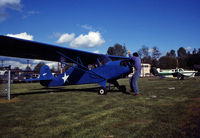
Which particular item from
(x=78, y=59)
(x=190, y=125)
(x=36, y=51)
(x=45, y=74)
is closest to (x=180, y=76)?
(x=78, y=59)

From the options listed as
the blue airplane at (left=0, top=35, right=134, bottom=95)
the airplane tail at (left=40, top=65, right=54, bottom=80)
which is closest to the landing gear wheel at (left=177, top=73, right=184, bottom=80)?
the blue airplane at (left=0, top=35, right=134, bottom=95)

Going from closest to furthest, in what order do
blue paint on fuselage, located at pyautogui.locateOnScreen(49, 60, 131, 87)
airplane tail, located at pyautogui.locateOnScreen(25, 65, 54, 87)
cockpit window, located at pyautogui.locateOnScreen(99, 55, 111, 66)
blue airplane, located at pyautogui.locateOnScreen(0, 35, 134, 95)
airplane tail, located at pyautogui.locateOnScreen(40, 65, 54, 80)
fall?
blue airplane, located at pyautogui.locateOnScreen(0, 35, 134, 95) → blue paint on fuselage, located at pyautogui.locateOnScreen(49, 60, 131, 87) → cockpit window, located at pyautogui.locateOnScreen(99, 55, 111, 66) → airplane tail, located at pyautogui.locateOnScreen(25, 65, 54, 87) → airplane tail, located at pyautogui.locateOnScreen(40, 65, 54, 80)

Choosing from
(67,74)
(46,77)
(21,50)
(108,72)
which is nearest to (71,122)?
(108,72)

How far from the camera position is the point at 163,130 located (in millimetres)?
2635

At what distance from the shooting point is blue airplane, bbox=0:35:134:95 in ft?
26.2

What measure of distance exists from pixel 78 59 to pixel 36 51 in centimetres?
277

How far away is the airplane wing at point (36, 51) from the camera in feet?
24.4

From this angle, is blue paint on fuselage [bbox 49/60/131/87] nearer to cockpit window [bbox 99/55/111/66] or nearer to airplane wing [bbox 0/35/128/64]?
cockpit window [bbox 99/55/111/66]

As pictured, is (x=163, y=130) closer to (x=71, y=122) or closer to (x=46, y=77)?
(x=71, y=122)

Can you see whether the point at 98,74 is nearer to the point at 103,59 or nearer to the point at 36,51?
the point at 103,59

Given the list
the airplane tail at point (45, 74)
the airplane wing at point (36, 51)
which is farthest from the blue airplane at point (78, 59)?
the airplane tail at point (45, 74)

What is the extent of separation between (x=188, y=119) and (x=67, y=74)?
360 inches

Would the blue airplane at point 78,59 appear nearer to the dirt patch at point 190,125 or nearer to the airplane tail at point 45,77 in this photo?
the airplane tail at point 45,77

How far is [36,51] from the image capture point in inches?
356
